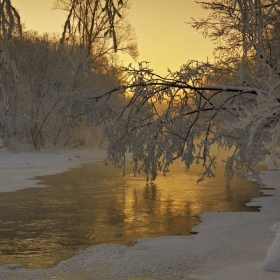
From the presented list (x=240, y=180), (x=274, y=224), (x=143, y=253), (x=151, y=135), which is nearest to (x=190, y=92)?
(x=151, y=135)

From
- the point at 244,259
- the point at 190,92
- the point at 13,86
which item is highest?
the point at 13,86

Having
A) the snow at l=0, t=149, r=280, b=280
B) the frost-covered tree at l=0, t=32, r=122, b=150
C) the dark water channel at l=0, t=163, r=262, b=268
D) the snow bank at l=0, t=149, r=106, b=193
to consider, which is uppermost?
the frost-covered tree at l=0, t=32, r=122, b=150

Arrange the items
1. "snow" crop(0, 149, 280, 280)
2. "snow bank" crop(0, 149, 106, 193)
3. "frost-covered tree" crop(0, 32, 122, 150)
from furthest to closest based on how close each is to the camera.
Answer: "frost-covered tree" crop(0, 32, 122, 150) < "snow bank" crop(0, 149, 106, 193) < "snow" crop(0, 149, 280, 280)

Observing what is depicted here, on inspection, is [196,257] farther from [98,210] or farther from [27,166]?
[27,166]

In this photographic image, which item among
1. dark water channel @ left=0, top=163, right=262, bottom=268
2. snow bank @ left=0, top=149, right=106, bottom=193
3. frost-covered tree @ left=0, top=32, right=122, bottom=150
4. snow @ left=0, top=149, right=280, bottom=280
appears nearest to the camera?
snow @ left=0, top=149, right=280, bottom=280

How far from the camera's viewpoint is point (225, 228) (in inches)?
377

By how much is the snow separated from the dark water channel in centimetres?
41

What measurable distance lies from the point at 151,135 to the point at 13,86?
20068mm

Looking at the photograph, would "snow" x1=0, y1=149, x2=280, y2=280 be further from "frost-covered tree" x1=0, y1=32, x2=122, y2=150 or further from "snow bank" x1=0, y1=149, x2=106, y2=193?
"frost-covered tree" x1=0, y1=32, x2=122, y2=150

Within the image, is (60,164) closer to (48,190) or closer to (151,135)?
(48,190)

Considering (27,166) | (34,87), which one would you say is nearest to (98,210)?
(27,166)

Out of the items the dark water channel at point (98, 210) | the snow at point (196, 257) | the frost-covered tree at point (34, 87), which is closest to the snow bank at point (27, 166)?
the dark water channel at point (98, 210)

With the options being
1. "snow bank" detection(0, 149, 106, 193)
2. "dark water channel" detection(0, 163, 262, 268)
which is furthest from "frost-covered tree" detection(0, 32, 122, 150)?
"dark water channel" detection(0, 163, 262, 268)

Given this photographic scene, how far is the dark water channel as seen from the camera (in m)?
8.45
